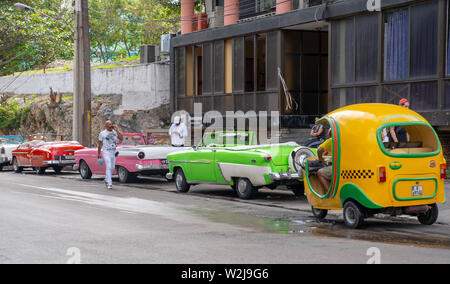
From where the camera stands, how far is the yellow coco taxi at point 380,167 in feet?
33.6

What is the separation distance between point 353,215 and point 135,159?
980 centimetres

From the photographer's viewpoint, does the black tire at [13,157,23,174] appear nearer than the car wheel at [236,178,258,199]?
No

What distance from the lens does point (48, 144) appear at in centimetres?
2509

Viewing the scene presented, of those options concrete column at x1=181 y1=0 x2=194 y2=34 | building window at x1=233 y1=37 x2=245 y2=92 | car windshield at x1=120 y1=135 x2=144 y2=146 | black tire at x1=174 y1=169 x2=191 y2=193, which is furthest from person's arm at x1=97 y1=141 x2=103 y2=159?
concrete column at x1=181 y1=0 x2=194 y2=34

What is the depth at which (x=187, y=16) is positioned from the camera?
30656mm

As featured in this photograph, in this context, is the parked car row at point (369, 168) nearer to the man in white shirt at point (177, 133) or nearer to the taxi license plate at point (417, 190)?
the taxi license plate at point (417, 190)

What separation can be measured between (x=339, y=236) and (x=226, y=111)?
1804 centimetres

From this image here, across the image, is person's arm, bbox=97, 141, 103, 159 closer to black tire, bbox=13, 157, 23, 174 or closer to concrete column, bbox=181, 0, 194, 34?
black tire, bbox=13, 157, 23, 174

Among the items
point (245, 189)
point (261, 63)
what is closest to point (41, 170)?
point (261, 63)

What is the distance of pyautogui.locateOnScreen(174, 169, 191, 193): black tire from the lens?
56.1ft

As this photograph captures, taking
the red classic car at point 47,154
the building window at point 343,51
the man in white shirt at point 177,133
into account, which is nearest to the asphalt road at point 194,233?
the man in white shirt at point 177,133

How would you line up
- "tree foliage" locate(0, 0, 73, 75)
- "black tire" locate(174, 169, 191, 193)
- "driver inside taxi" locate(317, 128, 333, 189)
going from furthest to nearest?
"tree foliage" locate(0, 0, 73, 75)
"black tire" locate(174, 169, 191, 193)
"driver inside taxi" locate(317, 128, 333, 189)

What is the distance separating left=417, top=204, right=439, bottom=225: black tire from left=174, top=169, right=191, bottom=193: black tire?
7.29 m
